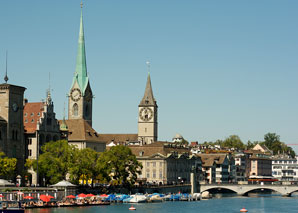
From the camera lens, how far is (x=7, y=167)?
120750 millimetres

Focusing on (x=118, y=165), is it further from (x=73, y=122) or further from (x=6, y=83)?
(x=73, y=122)

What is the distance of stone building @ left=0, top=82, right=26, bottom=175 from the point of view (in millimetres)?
128000

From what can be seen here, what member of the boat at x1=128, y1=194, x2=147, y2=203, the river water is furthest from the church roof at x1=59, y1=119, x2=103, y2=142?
the boat at x1=128, y1=194, x2=147, y2=203

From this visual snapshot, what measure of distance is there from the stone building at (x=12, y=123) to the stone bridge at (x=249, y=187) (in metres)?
61.0

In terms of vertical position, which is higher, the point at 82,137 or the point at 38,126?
the point at 38,126

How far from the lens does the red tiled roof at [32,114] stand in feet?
456

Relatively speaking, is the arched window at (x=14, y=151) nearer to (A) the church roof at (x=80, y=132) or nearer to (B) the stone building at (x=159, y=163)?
(A) the church roof at (x=80, y=132)

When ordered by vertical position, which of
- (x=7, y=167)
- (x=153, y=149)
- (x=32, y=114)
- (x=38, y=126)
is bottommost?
(x=7, y=167)

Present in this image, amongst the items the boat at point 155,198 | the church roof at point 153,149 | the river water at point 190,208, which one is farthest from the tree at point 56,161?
the church roof at point 153,149

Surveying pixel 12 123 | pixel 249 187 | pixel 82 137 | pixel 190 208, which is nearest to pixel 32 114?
pixel 12 123

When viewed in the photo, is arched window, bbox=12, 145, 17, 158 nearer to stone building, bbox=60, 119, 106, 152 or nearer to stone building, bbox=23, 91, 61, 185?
stone building, bbox=23, 91, 61, 185

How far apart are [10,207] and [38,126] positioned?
41501 mm

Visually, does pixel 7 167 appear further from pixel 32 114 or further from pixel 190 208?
pixel 190 208

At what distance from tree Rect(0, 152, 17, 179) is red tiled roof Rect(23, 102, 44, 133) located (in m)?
15.1
